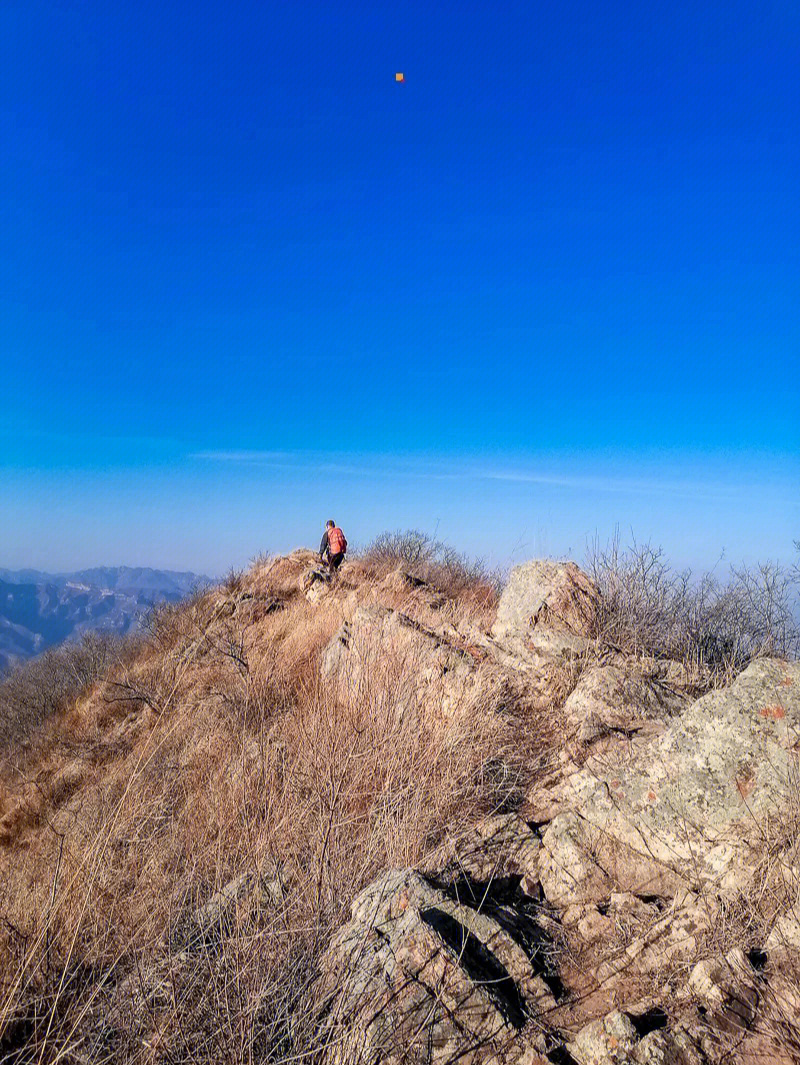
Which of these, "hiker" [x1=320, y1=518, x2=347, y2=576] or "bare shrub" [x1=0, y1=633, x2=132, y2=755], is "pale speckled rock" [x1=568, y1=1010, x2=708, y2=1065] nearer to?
"hiker" [x1=320, y1=518, x2=347, y2=576]

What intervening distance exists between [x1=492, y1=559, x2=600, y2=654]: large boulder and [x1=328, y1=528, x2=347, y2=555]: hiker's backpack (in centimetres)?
593

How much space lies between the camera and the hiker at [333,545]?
12016 millimetres

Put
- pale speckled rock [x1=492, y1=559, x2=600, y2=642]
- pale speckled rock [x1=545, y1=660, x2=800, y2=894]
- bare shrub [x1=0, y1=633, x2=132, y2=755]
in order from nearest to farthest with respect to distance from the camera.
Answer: pale speckled rock [x1=545, y1=660, x2=800, y2=894] → pale speckled rock [x1=492, y1=559, x2=600, y2=642] → bare shrub [x1=0, y1=633, x2=132, y2=755]

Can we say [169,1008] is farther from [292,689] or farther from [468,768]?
[292,689]

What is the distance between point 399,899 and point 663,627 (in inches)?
171

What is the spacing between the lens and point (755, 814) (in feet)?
9.28

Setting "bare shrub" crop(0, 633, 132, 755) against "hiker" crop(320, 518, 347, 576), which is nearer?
"hiker" crop(320, 518, 347, 576)

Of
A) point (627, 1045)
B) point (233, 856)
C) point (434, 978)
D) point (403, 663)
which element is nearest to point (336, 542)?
point (403, 663)

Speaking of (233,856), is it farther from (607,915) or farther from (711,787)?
(711,787)

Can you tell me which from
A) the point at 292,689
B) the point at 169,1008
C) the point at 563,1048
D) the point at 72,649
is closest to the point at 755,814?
the point at 563,1048

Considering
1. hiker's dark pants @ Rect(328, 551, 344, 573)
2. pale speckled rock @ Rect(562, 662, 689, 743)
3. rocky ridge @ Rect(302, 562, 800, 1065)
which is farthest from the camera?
hiker's dark pants @ Rect(328, 551, 344, 573)

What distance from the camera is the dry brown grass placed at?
2.04 meters

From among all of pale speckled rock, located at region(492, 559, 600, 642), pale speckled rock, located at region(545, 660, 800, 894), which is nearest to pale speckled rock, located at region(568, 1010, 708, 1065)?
pale speckled rock, located at region(545, 660, 800, 894)

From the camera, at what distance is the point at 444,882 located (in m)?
2.91
